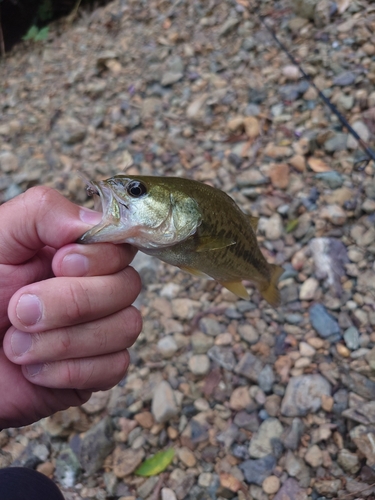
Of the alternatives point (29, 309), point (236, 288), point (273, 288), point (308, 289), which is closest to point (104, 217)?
point (29, 309)

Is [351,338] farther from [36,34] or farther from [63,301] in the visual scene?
[36,34]

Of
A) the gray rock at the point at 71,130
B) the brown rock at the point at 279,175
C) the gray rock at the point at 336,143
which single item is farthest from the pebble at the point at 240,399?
the gray rock at the point at 71,130

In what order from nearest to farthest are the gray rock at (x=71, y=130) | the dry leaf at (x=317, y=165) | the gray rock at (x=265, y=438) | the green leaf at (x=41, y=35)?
the gray rock at (x=265, y=438) → the dry leaf at (x=317, y=165) → the gray rock at (x=71, y=130) → the green leaf at (x=41, y=35)

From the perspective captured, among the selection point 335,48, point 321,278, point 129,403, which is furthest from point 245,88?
point 129,403

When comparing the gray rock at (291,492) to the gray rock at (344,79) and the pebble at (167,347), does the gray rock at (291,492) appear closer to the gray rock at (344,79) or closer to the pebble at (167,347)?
the pebble at (167,347)

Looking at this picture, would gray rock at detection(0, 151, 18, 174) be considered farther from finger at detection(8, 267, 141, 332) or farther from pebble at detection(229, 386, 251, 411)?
finger at detection(8, 267, 141, 332)

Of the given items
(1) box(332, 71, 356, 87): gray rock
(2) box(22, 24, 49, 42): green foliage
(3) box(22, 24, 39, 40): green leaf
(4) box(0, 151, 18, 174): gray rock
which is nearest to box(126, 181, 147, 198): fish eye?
(1) box(332, 71, 356, 87): gray rock
